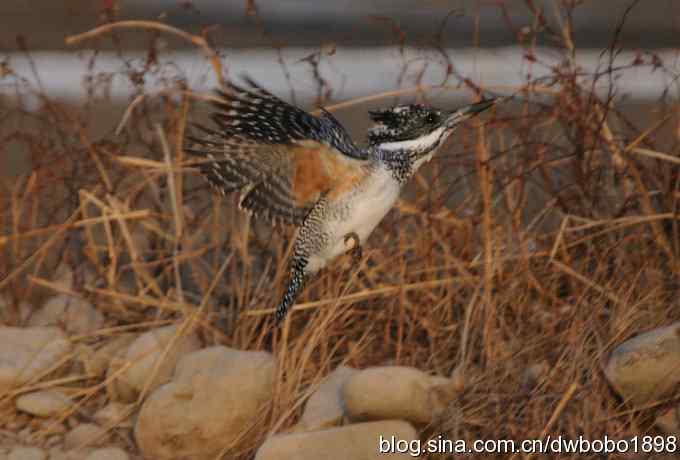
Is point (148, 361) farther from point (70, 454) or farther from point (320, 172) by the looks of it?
point (320, 172)

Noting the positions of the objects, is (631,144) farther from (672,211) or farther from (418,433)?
(418,433)

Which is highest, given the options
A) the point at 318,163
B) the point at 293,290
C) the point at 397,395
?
the point at 318,163

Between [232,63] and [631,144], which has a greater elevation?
[631,144]

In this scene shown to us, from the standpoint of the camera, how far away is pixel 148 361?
4.61 metres

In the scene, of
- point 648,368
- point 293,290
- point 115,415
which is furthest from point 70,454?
point 648,368

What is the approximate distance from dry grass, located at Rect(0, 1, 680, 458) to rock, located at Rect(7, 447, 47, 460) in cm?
10

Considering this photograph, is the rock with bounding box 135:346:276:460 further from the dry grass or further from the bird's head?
the bird's head

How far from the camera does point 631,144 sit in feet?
15.3

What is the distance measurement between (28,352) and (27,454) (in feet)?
1.49

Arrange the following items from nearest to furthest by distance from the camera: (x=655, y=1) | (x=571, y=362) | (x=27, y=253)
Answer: (x=571, y=362) → (x=27, y=253) → (x=655, y=1)

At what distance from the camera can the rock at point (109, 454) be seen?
4.28 meters

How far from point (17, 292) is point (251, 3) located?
4.67 ft

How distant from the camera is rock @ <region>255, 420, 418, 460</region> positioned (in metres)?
3.94

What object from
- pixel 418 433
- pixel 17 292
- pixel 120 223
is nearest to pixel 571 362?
pixel 418 433
